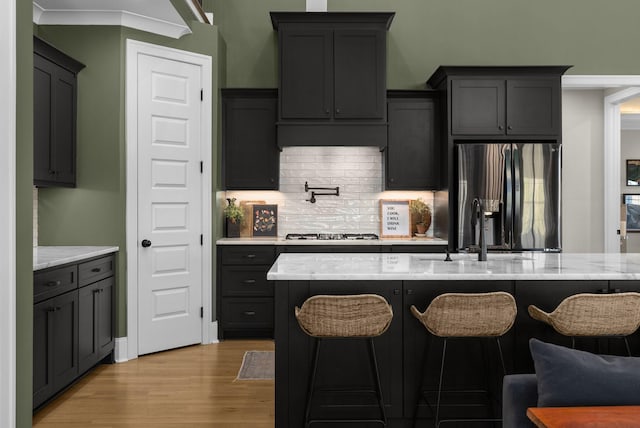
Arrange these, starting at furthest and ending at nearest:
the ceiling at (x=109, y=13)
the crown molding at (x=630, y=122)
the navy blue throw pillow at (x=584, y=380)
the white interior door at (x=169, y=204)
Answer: the crown molding at (x=630, y=122) < the white interior door at (x=169, y=204) < the ceiling at (x=109, y=13) < the navy blue throw pillow at (x=584, y=380)

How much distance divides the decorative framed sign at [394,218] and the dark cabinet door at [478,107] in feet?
3.37

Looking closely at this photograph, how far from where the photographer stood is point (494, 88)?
533 centimetres

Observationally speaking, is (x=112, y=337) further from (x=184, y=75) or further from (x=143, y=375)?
(x=184, y=75)

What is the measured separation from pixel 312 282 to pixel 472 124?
3.04 m

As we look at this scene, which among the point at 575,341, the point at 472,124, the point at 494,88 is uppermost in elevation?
the point at 494,88

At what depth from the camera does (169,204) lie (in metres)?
Answer: 4.90

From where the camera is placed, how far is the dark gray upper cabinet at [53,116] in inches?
153

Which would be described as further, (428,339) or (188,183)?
(188,183)

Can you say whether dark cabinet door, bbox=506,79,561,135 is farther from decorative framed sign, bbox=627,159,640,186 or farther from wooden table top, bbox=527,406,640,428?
decorative framed sign, bbox=627,159,640,186

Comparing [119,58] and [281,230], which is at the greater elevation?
[119,58]

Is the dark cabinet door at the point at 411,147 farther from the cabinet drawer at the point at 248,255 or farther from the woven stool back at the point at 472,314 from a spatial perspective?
the woven stool back at the point at 472,314

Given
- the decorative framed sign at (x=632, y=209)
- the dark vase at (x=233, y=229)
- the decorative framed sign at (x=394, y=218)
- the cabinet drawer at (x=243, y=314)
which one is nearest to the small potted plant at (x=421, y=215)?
the decorative framed sign at (x=394, y=218)

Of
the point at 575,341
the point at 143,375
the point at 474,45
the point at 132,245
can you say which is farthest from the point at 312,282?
the point at 474,45

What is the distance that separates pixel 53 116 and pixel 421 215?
3603 mm
